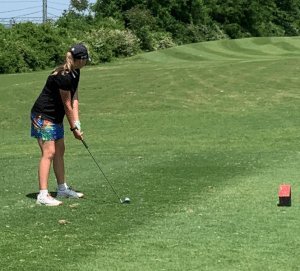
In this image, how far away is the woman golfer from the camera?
281 inches

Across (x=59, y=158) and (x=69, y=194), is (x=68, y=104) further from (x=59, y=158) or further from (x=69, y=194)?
(x=69, y=194)

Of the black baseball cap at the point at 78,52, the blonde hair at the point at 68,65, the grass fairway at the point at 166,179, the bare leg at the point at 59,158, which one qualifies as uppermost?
the black baseball cap at the point at 78,52

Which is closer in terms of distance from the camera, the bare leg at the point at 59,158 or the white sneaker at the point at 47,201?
the white sneaker at the point at 47,201

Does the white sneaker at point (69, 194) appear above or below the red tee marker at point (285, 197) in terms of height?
below

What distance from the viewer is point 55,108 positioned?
7.38 meters

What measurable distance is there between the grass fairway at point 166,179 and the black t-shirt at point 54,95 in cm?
109

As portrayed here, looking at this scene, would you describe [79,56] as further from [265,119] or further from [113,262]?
[265,119]

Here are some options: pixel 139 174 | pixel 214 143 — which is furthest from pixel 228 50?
pixel 139 174

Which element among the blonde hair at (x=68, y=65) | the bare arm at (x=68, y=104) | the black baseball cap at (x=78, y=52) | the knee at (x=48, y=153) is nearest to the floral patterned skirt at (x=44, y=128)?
the knee at (x=48, y=153)

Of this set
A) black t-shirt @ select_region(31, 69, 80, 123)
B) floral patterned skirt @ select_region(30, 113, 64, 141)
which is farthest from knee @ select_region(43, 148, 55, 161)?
black t-shirt @ select_region(31, 69, 80, 123)

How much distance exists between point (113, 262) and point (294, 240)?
1.72 m

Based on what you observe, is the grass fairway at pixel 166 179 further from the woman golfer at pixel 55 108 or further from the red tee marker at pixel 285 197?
the woman golfer at pixel 55 108

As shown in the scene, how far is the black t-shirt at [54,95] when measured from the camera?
7.14 metres

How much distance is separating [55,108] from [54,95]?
0.17 meters
